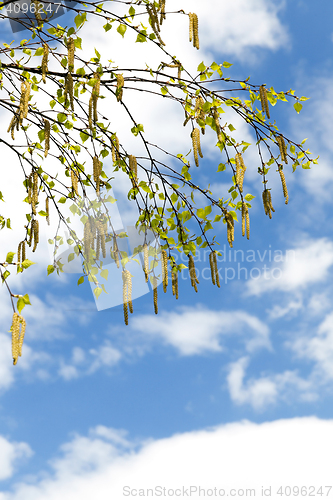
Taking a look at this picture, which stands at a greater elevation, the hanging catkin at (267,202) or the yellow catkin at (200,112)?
the yellow catkin at (200,112)

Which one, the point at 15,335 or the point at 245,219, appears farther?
the point at 245,219

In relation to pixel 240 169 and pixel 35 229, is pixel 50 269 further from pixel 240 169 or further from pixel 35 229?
pixel 240 169

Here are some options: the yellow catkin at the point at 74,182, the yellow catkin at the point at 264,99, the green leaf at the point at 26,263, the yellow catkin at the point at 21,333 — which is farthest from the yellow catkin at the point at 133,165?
the yellow catkin at the point at 21,333

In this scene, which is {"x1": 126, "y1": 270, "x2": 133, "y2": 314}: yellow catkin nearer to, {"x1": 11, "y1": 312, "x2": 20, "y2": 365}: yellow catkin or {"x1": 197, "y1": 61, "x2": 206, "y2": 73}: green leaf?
{"x1": 11, "y1": 312, "x2": 20, "y2": 365}: yellow catkin

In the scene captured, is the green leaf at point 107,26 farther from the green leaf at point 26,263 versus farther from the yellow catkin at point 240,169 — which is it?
the green leaf at point 26,263

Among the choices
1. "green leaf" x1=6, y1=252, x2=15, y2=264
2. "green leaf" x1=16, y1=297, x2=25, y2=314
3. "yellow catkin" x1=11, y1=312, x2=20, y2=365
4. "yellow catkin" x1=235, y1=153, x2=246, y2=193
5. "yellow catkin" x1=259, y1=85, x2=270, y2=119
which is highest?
"yellow catkin" x1=259, y1=85, x2=270, y2=119

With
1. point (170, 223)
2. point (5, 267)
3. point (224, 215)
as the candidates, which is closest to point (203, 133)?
point (224, 215)

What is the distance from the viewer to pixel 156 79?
3.76 metres

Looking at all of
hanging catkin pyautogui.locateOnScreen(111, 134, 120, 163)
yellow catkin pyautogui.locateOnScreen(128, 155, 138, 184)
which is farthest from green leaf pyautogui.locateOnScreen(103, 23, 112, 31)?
yellow catkin pyautogui.locateOnScreen(128, 155, 138, 184)

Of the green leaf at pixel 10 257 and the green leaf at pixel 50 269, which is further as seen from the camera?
the green leaf at pixel 50 269

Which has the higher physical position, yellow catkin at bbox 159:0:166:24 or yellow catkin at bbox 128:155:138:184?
yellow catkin at bbox 159:0:166:24

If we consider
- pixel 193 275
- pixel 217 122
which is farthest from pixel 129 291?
pixel 217 122

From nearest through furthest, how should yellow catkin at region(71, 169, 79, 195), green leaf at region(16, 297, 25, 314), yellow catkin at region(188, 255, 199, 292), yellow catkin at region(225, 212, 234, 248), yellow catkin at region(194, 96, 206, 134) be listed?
green leaf at region(16, 297, 25, 314) < yellow catkin at region(194, 96, 206, 134) < yellow catkin at region(71, 169, 79, 195) < yellow catkin at region(225, 212, 234, 248) < yellow catkin at region(188, 255, 199, 292)

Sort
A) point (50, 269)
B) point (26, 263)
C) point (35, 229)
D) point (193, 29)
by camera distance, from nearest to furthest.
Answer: point (26, 263)
point (193, 29)
point (35, 229)
point (50, 269)
